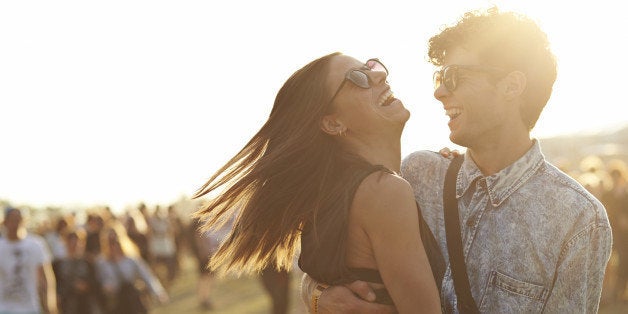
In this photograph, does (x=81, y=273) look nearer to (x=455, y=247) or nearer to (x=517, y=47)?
(x=455, y=247)

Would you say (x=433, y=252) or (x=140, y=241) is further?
(x=140, y=241)

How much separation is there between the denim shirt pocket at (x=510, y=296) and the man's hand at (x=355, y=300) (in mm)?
415

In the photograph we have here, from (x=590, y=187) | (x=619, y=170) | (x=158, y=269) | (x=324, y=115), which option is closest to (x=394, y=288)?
(x=324, y=115)

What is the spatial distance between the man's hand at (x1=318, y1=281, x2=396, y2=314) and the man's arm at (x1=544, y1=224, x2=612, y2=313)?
1.95ft

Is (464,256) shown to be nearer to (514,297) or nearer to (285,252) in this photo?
(514,297)

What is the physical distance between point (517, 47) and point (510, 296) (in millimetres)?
971

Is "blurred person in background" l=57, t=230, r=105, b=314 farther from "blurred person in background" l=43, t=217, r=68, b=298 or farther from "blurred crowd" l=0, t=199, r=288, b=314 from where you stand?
"blurred person in background" l=43, t=217, r=68, b=298

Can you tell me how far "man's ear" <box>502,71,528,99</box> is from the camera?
3641mm

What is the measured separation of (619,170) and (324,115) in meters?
11.3

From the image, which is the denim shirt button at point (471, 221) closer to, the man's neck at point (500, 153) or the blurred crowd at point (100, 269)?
the man's neck at point (500, 153)

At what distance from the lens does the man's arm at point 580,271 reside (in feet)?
10.7

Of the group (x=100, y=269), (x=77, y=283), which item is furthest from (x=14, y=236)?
(x=77, y=283)

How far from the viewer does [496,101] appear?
3650 millimetres

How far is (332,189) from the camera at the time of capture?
338cm
